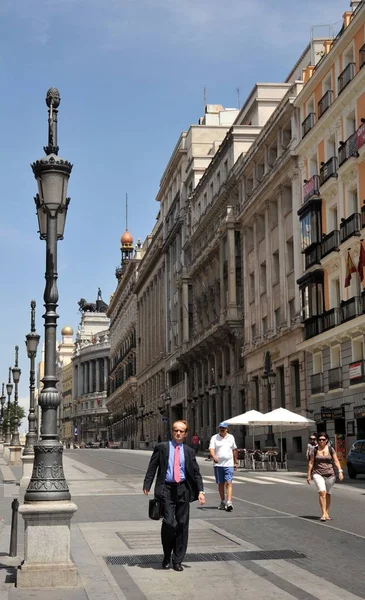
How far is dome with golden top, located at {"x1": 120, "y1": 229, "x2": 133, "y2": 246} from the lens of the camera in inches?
6265

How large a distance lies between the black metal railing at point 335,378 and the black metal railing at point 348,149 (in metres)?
8.89

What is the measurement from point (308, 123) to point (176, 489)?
119 ft

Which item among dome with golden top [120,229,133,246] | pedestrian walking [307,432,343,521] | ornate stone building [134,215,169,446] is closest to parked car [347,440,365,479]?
pedestrian walking [307,432,343,521]

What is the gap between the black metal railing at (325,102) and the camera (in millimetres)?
41375

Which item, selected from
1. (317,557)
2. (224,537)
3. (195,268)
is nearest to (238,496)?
(224,537)

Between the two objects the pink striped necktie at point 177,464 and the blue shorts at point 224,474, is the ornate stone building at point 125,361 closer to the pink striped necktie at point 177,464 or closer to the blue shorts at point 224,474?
the blue shorts at point 224,474

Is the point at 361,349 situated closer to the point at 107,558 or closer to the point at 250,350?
→ the point at 250,350

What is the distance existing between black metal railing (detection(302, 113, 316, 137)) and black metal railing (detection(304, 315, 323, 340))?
360 inches

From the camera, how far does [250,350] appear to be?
54.0m

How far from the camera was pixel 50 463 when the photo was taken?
944 centimetres

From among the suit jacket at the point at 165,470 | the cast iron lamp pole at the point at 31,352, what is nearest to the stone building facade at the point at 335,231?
the cast iron lamp pole at the point at 31,352

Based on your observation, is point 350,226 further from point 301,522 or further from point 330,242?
point 301,522

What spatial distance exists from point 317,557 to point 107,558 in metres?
2.56

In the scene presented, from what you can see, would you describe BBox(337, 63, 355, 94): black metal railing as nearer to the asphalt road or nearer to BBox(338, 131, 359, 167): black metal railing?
BBox(338, 131, 359, 167): black metal railing
